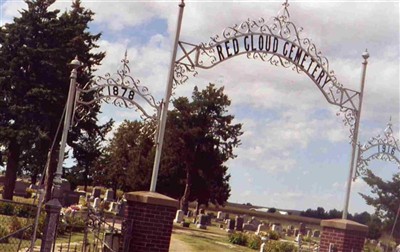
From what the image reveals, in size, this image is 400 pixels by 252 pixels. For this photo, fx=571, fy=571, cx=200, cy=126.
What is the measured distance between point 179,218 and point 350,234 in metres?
23.5

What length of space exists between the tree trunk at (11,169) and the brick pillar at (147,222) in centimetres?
2195

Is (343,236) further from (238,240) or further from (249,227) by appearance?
(249,227)

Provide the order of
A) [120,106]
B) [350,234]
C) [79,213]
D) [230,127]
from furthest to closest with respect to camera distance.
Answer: [230,127] < [79,213] < [350,234] < [120,106]

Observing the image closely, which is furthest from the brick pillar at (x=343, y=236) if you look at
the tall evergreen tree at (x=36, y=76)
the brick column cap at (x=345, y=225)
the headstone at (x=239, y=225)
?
the headstone at (x=239, y=225)

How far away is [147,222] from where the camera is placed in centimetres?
957

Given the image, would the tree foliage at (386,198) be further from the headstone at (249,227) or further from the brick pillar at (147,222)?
the brick pillar at (147,222)

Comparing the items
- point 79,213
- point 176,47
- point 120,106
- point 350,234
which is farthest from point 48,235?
point 79,213

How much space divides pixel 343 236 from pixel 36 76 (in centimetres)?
2295

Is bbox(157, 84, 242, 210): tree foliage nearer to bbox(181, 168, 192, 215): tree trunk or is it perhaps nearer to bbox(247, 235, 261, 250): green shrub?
bbox(181, 168, 192, 215): tree trunk

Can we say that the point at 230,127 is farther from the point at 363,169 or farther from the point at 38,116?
the point at 363,169

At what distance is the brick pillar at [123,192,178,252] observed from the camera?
9555 mm

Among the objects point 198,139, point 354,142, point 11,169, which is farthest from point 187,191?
point 354,142

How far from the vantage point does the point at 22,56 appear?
30.7 metres

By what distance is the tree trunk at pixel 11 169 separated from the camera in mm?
29844
